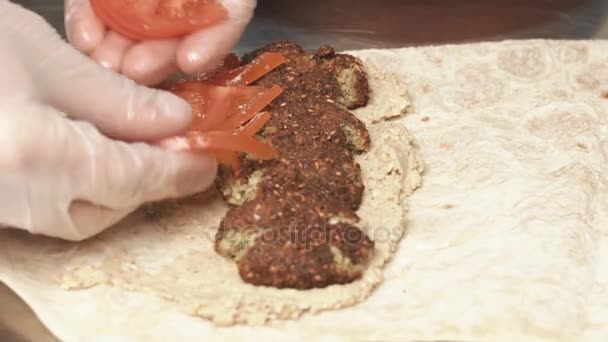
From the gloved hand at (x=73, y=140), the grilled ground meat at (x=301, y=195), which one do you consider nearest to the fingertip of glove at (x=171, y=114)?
the gloved hand at (x=73, y=140)

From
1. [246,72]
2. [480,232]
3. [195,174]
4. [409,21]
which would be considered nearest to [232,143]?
[195,174]

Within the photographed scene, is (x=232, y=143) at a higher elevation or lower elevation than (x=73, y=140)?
lower

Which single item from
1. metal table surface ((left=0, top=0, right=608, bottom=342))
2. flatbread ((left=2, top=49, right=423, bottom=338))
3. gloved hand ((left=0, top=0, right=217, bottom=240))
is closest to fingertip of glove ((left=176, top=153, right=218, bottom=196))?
gloved hand ((left=0, top=0, right=217, bottom=240))

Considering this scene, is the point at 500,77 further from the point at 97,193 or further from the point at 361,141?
the point at 97,193

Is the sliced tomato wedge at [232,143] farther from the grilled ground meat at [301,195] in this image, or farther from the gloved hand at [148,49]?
the gloved hand at [148,49]

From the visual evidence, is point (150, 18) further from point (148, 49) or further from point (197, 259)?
point (197, 259)

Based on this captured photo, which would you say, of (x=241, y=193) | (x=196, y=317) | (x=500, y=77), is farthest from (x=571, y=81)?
(x=196, y=317)
